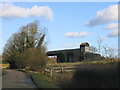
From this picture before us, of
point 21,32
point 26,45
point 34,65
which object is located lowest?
point 34,65

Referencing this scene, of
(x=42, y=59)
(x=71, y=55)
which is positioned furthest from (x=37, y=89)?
(x=71, y=55)

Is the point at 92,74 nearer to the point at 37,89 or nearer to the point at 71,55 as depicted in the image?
the point at 37,89

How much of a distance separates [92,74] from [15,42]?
47.0 meters

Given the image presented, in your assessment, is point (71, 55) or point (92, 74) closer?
point (92, 74)

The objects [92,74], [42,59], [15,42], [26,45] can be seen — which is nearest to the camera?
[92,74]

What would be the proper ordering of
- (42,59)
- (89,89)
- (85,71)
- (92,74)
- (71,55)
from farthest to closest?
(71,55) < (42,59) < (85,71) < (92,74) < (89,89)

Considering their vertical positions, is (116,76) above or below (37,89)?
above

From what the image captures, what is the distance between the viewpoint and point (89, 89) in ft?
36.4

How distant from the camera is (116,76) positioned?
1055 cm

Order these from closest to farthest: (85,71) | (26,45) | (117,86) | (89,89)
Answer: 1. (117,86)
2. (89,89)
3. (85,71)
4. (26,45)

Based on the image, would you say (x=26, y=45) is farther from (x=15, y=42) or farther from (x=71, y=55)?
(x=71, y=55)

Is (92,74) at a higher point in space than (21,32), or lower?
lower

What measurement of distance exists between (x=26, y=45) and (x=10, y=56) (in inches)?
300

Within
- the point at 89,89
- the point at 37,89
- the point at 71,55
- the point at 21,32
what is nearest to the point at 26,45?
the point at 21,32
